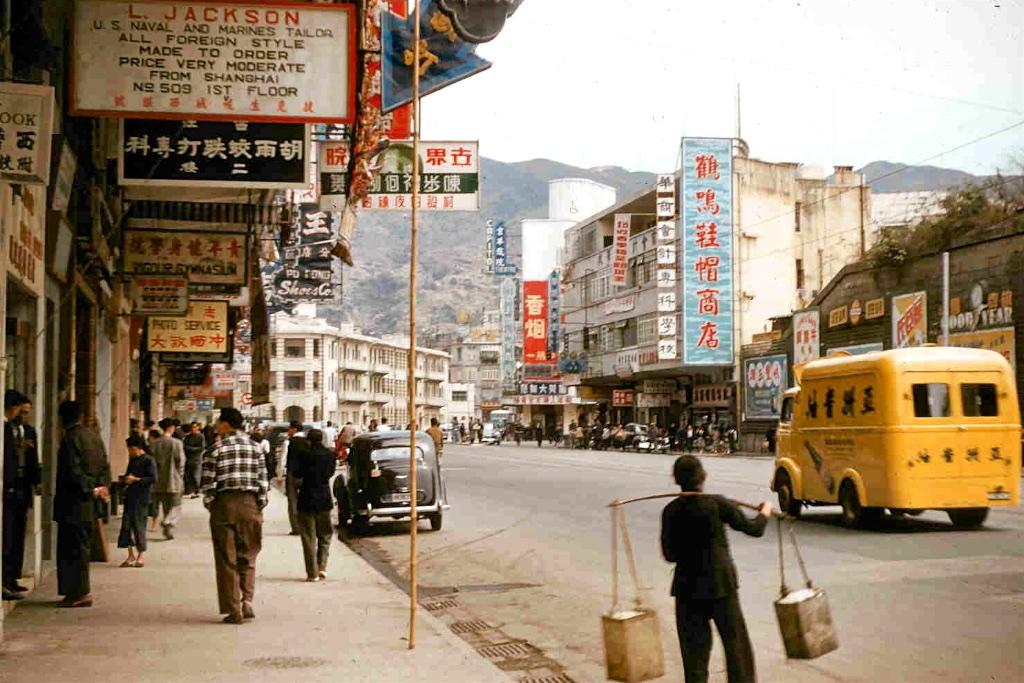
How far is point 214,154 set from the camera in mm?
11133

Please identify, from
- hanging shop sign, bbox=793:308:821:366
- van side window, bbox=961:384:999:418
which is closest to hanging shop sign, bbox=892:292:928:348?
hanging shop sign, bbox=793:308:821:366

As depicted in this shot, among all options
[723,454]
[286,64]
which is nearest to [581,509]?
[286,64]

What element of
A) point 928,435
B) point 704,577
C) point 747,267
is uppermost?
point 747,267

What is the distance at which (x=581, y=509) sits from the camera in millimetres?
23359

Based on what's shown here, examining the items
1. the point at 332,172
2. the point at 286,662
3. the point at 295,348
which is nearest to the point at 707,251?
the point at 332,172

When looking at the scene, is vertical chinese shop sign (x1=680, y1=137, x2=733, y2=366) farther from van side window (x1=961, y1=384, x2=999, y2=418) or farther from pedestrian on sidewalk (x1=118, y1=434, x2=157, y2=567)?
pedestrian on sidewalk (x1=118, y1=434, x2=157, y2=567)

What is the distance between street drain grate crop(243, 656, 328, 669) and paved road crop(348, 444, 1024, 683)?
184 centimetres

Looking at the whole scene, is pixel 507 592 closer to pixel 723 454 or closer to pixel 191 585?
pixel 191 585

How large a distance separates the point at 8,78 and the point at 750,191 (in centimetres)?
5458

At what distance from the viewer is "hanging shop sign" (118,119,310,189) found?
10984mm

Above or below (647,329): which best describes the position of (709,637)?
below

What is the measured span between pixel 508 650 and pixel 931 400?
9.27 metres

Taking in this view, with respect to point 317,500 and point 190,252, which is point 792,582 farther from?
point 190,252

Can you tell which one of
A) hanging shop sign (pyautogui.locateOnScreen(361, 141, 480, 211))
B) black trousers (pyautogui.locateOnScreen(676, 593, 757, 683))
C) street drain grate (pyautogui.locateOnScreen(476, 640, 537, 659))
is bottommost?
street drain grate (pyautogui.locateOnScreen(476, 640, 537, 659))
